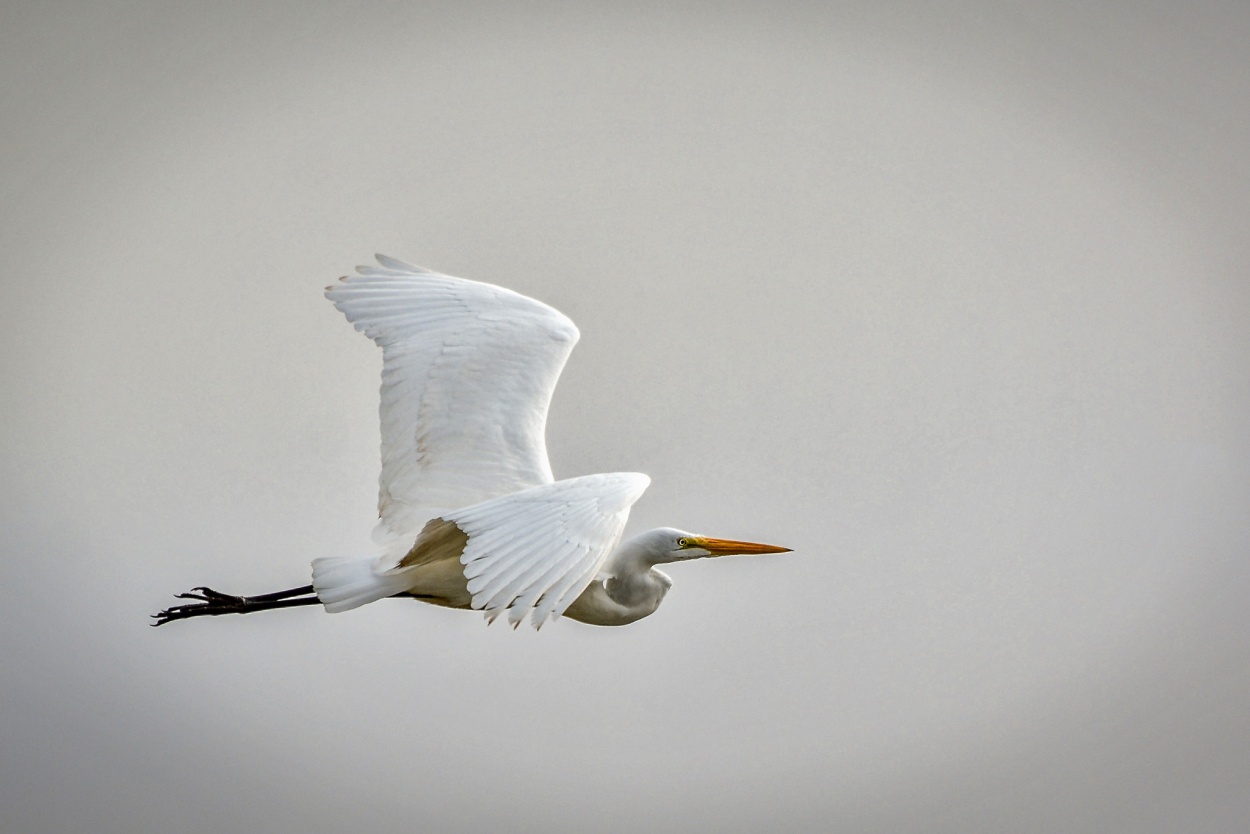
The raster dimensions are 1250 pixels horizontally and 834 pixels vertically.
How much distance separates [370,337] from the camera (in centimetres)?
459

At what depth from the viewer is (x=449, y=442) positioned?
4332 mm

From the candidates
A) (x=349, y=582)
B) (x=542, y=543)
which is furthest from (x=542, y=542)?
(x=349, y=582)

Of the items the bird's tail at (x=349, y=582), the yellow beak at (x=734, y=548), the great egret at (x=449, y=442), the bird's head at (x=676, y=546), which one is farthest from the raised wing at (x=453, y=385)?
the yellow beak at (x=734, y=548)

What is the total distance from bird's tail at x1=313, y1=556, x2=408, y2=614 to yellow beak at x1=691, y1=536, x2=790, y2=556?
1.01m

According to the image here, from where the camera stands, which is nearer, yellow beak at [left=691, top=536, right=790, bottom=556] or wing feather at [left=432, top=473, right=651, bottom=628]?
wing feather at [left=432, top=473, right=651, bottom=628]

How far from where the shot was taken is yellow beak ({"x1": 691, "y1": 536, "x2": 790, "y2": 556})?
437cm

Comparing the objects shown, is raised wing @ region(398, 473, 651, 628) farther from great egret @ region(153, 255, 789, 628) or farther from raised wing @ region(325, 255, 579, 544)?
raised wing @ region(325, 255, 579, 544)

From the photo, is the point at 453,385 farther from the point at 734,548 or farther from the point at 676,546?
the point at 734,548

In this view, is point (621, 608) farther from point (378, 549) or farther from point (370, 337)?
point (370, 337)

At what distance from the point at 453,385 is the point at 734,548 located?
108 centimetres

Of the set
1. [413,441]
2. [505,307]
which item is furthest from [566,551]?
[505,307]

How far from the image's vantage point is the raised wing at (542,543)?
309 cm

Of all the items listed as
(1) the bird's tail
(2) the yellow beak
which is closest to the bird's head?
(2) the yellow beak

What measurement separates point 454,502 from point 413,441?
0.88 feet
